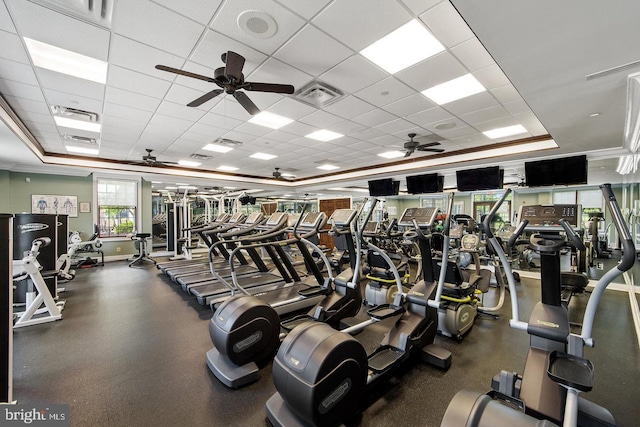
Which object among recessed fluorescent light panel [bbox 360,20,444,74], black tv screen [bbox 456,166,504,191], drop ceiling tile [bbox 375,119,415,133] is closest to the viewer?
recessed fluorescent light panel [bbox 360,20,444,74]

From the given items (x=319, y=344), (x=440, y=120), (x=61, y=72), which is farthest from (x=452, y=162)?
(x=61, y=72)

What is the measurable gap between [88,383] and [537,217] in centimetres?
402

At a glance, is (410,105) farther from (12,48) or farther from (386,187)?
(386,187)

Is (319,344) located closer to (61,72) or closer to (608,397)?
(608,397)

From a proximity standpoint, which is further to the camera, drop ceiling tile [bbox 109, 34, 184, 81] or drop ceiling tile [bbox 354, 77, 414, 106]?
drop ceiling tile [bbox 354, 77, 414, 106]

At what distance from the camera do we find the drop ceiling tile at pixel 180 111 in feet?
13.0

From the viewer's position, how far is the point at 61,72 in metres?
3.05

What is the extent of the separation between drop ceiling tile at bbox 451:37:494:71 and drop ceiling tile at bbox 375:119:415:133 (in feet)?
5.53

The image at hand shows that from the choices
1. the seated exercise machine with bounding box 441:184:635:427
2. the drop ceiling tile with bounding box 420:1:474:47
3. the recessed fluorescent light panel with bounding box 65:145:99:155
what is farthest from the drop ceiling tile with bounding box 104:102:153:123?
the seated exercise machine with bounding box 441:184:635:427

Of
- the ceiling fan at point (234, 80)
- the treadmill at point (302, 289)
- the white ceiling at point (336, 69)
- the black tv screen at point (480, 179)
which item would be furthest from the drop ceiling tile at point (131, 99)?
the black tv screen at point (480, 179)

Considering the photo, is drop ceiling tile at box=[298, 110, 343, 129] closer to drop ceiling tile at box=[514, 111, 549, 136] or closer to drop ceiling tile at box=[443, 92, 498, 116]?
drop ceiling tile at box=[443, 92, 498, 116]

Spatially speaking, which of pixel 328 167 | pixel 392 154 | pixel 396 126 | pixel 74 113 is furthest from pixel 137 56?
pixel 328 167

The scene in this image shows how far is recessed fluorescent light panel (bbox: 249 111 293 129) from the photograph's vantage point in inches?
173

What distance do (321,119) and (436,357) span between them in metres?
3.72
